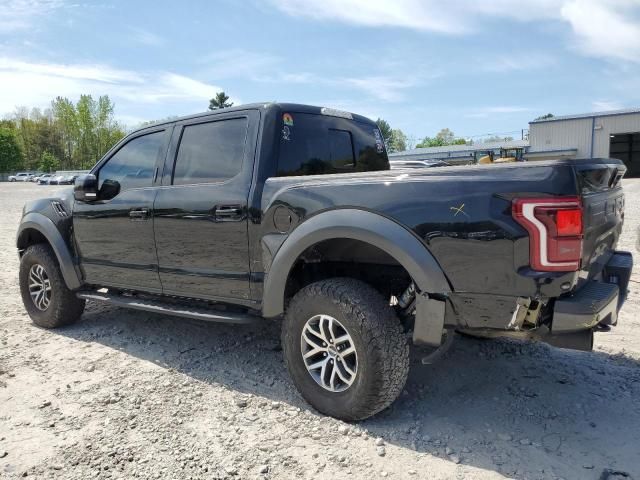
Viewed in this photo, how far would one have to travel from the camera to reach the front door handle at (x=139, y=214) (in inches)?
164

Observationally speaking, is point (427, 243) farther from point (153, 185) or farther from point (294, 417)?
point (153, 185)

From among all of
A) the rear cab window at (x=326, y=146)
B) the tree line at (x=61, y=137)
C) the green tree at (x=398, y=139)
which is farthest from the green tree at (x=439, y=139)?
the rear cab window at (x=326, y=146)

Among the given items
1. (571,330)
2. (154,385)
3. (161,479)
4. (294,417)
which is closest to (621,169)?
(571,330)

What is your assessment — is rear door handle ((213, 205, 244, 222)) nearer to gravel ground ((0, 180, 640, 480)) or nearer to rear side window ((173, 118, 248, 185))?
rear side window ((173, 118, 248, 185))

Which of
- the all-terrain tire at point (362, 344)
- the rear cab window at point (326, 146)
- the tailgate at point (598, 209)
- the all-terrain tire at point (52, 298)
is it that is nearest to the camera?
the tailgate at point (598, 209)

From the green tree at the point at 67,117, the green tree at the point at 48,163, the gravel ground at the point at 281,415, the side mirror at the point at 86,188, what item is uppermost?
the green tree at the point at 67,117

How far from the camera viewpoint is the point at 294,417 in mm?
3219

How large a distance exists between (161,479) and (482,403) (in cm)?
199

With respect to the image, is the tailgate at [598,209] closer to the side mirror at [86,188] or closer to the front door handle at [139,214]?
the front door handle at [139,214]

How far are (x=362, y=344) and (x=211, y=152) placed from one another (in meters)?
1.90

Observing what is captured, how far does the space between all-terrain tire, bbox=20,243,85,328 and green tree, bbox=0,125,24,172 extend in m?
86.6

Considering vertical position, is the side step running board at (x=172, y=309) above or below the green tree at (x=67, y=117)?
below

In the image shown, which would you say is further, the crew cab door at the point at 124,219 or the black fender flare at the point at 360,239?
the crew cab door at the point at 124,219

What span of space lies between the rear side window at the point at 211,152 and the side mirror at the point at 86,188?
96cm
